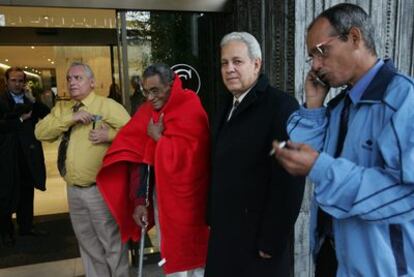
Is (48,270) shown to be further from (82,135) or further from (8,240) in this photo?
(82,135)

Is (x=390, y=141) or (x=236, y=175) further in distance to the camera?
(x=236, y=175)

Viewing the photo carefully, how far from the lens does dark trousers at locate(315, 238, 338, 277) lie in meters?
1.57

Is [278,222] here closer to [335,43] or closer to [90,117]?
[335,43]

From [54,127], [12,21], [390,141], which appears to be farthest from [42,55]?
[390,141]

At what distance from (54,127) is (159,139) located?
88cm

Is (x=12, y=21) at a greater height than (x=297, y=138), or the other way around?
(x=12, y=21)

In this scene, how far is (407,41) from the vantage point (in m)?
3.59

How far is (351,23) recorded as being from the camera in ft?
4.43

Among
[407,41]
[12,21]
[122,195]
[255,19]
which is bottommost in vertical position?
[122,195]

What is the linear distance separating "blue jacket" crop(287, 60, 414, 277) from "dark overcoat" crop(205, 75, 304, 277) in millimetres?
602

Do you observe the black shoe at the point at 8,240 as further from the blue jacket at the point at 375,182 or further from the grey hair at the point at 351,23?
the grey hair at the point at 351,23

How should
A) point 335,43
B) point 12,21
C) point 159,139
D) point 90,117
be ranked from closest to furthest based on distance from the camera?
1. point 335,43
2. point 159,139
3. point 90,117
4. point 12,21

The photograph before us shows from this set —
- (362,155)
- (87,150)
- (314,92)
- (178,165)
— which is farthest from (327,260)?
(87,150)

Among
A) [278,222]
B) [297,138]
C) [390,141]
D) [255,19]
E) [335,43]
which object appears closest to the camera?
[390,141]
